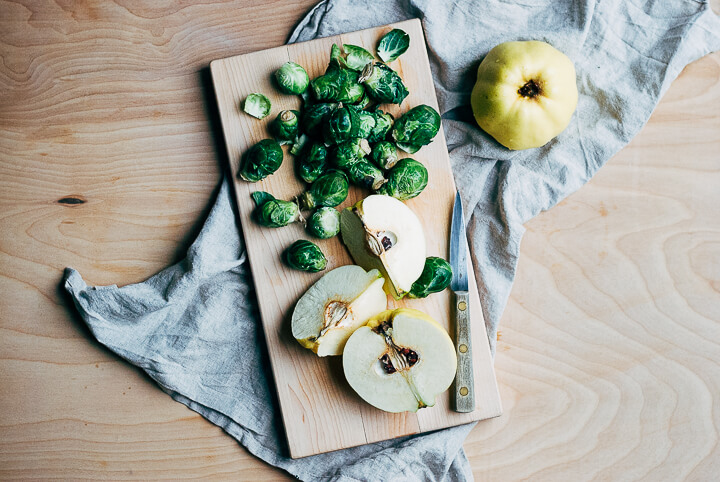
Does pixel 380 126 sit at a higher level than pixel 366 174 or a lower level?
higher

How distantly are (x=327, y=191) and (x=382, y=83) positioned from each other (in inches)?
19.4

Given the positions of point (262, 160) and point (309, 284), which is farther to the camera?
point (309, 284)

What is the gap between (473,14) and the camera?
Answer: 2707 millimetres

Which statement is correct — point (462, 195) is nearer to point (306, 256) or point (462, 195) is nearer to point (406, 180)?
point (406, 180)

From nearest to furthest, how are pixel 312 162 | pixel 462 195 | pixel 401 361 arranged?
pixel 401 361, pixel 312 162, pixel 462 195

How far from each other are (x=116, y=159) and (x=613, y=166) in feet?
7.16

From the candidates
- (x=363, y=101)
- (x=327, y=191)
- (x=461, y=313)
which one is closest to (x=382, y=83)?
(x=363, y=101)

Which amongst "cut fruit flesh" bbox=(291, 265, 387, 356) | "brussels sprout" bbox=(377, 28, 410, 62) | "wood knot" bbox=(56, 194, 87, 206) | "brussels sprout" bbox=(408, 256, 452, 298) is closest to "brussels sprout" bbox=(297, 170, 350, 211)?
"cut fruit flesh" bbox=(291, 265, 387, 356)

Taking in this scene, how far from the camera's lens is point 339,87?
2514mm

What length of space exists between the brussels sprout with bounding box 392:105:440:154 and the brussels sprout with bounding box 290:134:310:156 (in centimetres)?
37

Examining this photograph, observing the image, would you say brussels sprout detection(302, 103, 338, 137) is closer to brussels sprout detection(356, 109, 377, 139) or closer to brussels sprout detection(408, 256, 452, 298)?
brussels sprout detection(356, 109, 377, 139)

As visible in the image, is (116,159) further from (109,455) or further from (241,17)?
(109,455)

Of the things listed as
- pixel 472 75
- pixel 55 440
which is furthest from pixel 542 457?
pixel 55 440

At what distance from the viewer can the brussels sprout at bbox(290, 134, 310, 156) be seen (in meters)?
2.58
